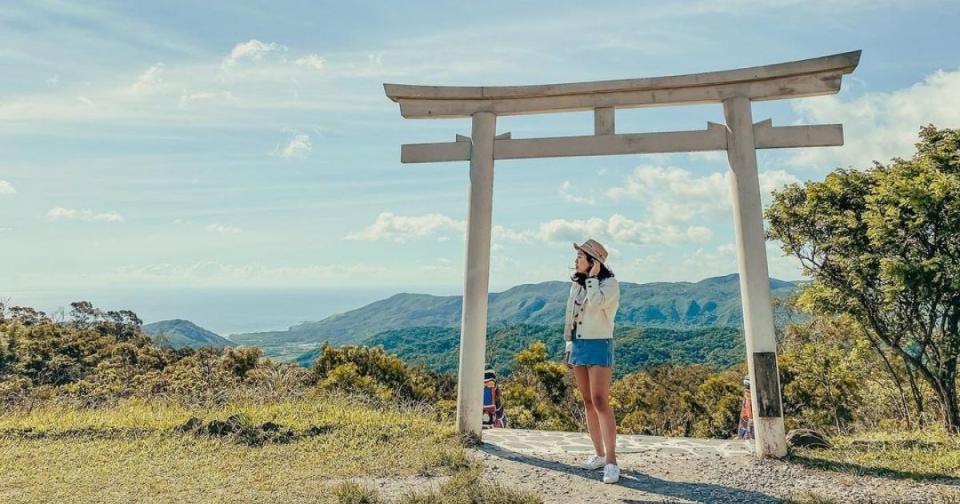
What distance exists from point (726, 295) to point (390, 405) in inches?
5590

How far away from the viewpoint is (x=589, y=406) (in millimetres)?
4613

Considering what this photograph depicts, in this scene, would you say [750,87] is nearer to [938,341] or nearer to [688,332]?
[938,341]

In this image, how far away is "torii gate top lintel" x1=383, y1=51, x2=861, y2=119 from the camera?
204 inches

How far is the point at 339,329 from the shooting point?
170 meters

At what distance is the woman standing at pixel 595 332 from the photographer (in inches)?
170

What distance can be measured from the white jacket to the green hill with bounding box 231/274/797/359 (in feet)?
314

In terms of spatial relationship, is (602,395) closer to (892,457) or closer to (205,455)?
(892,457)

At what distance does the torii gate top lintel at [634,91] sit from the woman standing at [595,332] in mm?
1776

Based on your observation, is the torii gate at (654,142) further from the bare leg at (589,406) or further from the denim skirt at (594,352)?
the denim skirt at (594,352)

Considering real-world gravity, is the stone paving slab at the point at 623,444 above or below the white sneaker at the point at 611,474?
above

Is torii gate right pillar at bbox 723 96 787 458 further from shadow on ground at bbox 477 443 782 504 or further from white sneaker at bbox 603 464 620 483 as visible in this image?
white sneaker at bbox 603 464 620 483

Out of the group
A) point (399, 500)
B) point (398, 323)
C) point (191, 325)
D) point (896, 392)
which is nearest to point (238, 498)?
point (399, 500)

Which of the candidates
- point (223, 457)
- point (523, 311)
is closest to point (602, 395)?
point (223, 457)

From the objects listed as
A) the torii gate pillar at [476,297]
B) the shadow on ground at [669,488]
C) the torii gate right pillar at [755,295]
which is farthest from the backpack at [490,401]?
the torii gate right pillar at [755,295]
